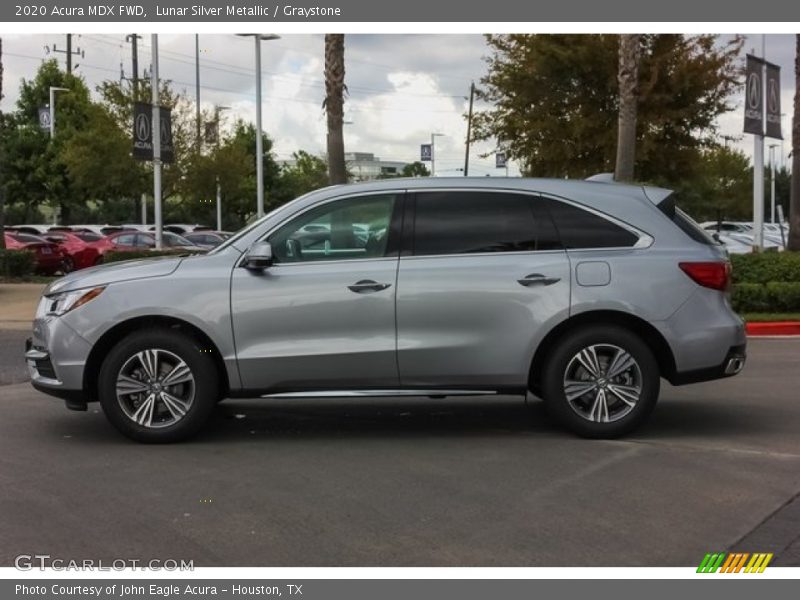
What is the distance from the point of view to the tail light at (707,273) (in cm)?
681

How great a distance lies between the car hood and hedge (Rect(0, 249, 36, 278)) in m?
16.7

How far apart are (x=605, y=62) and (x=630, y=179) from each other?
790 cm

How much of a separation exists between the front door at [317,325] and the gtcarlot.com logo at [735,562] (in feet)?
9.05

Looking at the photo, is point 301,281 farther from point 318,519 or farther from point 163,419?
point 318,519

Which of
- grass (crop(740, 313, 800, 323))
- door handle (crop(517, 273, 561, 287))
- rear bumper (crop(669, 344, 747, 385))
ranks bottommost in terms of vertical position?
grass (crop(740, 313, 800, 323))

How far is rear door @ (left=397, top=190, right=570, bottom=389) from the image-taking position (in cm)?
671

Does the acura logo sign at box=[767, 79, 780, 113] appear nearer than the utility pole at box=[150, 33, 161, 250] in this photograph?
Yes

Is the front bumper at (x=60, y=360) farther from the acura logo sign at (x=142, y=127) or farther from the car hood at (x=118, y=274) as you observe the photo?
the acura logo sign at (x=142, y=127)

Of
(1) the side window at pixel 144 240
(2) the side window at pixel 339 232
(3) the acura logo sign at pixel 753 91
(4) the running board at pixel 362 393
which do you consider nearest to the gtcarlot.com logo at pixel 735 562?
(4) the running board at pixel 362 393

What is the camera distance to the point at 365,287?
6688mm

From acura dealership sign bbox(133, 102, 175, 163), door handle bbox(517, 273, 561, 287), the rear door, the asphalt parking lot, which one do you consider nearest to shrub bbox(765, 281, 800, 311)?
the asphalt parking lot

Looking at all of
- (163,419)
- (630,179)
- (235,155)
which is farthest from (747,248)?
(235,155)

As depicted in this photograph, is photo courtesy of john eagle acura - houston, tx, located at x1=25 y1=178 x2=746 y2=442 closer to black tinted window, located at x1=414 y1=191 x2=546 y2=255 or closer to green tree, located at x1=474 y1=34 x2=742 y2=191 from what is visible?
black tinted window, located at x1=414 y1=191 x2=546 y2=255

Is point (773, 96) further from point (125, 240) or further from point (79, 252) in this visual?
point (79, 252)
